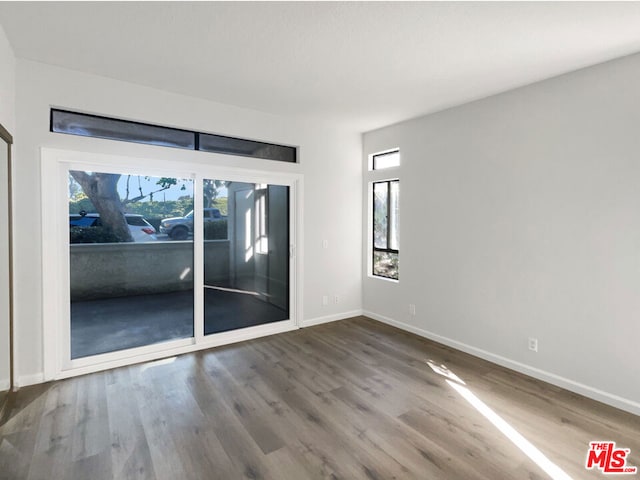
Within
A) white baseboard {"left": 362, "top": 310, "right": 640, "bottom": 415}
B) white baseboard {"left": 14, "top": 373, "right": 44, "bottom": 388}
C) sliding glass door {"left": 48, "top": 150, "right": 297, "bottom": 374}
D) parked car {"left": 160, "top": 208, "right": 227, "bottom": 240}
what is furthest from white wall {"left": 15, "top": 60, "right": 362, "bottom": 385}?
white baseboard {"left": 362, "top": 310, "right": 640, "bottom": 415}

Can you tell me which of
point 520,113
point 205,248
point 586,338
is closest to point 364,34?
point 520,113

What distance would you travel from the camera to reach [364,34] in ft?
8.01

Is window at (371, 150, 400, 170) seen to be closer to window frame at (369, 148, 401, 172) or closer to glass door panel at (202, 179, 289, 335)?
window frame at (369, 148, 401, 172)

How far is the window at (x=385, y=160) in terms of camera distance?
15.5 feet

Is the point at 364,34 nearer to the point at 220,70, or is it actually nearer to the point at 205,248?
the point at 220,70

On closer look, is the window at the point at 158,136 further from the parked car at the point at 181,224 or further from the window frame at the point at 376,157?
the window frame at the point at 376,157

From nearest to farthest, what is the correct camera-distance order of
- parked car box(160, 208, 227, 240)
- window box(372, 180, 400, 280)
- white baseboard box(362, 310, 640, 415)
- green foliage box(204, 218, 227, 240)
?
white baseboard box(362, 310, 640, 415) < parked car box(160, 208, 227, 240) < green foliage box(204, 218, 227, 240) < window box(372, 180, 400, 280)

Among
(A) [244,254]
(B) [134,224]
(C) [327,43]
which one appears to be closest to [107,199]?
(B) [134,224]

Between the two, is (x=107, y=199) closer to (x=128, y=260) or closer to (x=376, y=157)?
(x=128, y=260)

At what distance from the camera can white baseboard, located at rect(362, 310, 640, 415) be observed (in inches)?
106

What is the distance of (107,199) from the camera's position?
3361mm

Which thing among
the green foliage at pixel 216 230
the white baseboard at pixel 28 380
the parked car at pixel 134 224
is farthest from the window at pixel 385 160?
the white baseboard at pixel 28 380

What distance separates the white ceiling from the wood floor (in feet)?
9.15

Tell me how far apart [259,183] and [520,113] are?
2937 mm
